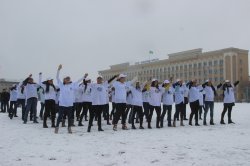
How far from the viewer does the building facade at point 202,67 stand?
95.8 meters

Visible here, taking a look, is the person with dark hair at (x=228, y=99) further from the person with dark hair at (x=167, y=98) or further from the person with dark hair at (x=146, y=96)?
the person with dark hair at (x=146, y=96)

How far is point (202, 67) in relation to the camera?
347ft

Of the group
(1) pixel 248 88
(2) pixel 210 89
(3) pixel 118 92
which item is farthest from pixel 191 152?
(1) pixel 248 88

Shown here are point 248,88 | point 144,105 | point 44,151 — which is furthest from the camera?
point 248,88

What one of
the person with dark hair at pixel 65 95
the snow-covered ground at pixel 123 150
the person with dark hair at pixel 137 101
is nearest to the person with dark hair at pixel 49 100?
the person with dark hair at pixel 65 95

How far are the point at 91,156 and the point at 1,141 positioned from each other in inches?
132

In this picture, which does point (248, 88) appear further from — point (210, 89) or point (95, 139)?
point (95, 139)

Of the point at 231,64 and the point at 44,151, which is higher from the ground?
the point at 231,64

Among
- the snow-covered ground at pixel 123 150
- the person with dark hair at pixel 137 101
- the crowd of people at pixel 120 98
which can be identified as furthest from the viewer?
the person with dark hair at pixel 137 101

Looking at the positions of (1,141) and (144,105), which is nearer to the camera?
(1,141)

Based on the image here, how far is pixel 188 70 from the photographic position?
111688mm

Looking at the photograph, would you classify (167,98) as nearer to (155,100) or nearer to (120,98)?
(155,100)

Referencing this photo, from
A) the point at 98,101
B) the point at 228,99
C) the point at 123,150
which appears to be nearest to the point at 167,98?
the point at 228,99

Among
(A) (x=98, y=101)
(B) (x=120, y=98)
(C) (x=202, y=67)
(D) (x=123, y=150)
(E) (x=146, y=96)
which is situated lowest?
(D) (x=123, y=150)
